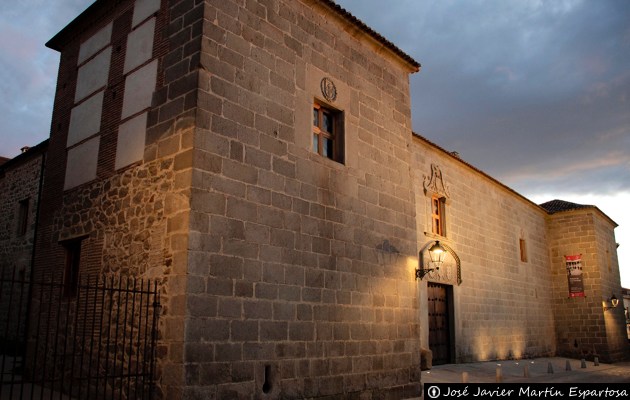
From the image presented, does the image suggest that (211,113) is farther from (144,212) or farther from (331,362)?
(331,362)

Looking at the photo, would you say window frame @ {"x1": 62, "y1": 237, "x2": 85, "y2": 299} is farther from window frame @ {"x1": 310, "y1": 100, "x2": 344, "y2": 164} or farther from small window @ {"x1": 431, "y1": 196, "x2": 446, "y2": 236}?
small window @ {"x1": 431, "y1": 196, "x2": 446, "y2": 236}

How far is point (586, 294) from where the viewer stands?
65.8 feet

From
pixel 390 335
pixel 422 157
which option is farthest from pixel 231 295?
pixel 422 157

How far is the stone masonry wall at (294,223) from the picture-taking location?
6004 mm

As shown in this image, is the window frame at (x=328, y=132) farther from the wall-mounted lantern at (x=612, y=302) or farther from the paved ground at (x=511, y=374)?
the wall-mounted lantern at (x=612, y=302)

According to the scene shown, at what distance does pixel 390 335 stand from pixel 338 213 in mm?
2329

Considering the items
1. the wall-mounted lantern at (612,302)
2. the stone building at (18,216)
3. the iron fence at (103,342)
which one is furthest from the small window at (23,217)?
the wall-mounted lantern at (612,302)

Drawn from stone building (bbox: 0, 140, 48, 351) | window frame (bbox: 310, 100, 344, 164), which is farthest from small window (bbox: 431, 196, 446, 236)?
stone building (bbox: 0, 140, 48, 351)

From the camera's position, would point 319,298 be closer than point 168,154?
No

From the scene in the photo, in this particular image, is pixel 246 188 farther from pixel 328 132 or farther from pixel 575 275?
pixel 575 275

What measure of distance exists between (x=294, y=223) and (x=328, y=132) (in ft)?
6.29

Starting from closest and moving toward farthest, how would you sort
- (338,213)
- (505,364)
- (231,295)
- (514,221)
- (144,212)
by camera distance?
(231,295)
(144,212)
(338,213)
(505,364)
(514,221)

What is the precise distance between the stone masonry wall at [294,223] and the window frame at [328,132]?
0.47 feet

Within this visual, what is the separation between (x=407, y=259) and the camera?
30.1ft
